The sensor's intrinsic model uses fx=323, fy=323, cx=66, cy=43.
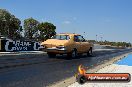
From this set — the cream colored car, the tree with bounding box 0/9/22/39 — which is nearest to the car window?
the cream colored car

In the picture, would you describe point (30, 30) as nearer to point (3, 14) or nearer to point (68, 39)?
point (3, 14)

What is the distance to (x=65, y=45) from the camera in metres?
21.5

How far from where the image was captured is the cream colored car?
70.5 feet

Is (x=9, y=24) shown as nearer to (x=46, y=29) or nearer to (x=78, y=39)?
(x=46, y=29)

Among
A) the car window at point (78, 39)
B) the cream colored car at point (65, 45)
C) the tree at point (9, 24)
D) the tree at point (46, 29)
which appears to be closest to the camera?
the cream colored car at point (65, 45)

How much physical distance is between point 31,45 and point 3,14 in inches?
3071

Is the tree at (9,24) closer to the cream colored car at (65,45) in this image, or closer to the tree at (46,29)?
the tree at (46,29)

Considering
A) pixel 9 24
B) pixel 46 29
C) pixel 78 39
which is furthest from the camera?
pixel 46 29

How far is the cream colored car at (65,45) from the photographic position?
2150 cm

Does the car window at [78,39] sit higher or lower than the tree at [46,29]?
lower

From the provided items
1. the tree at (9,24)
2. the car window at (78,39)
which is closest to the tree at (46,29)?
the tree at (9,24)

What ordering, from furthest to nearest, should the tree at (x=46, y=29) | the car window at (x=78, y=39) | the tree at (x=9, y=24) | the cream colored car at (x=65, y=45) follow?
the tree at (x=46, y=29)
the tree at (x=9, y=24)
the car window at (x=78, y=39)
the cream colored car at (x=65, y=45)

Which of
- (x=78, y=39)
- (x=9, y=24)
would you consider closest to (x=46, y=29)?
(x=9, y=24)

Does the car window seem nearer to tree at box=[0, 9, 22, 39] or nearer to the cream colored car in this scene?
the cream colored car
